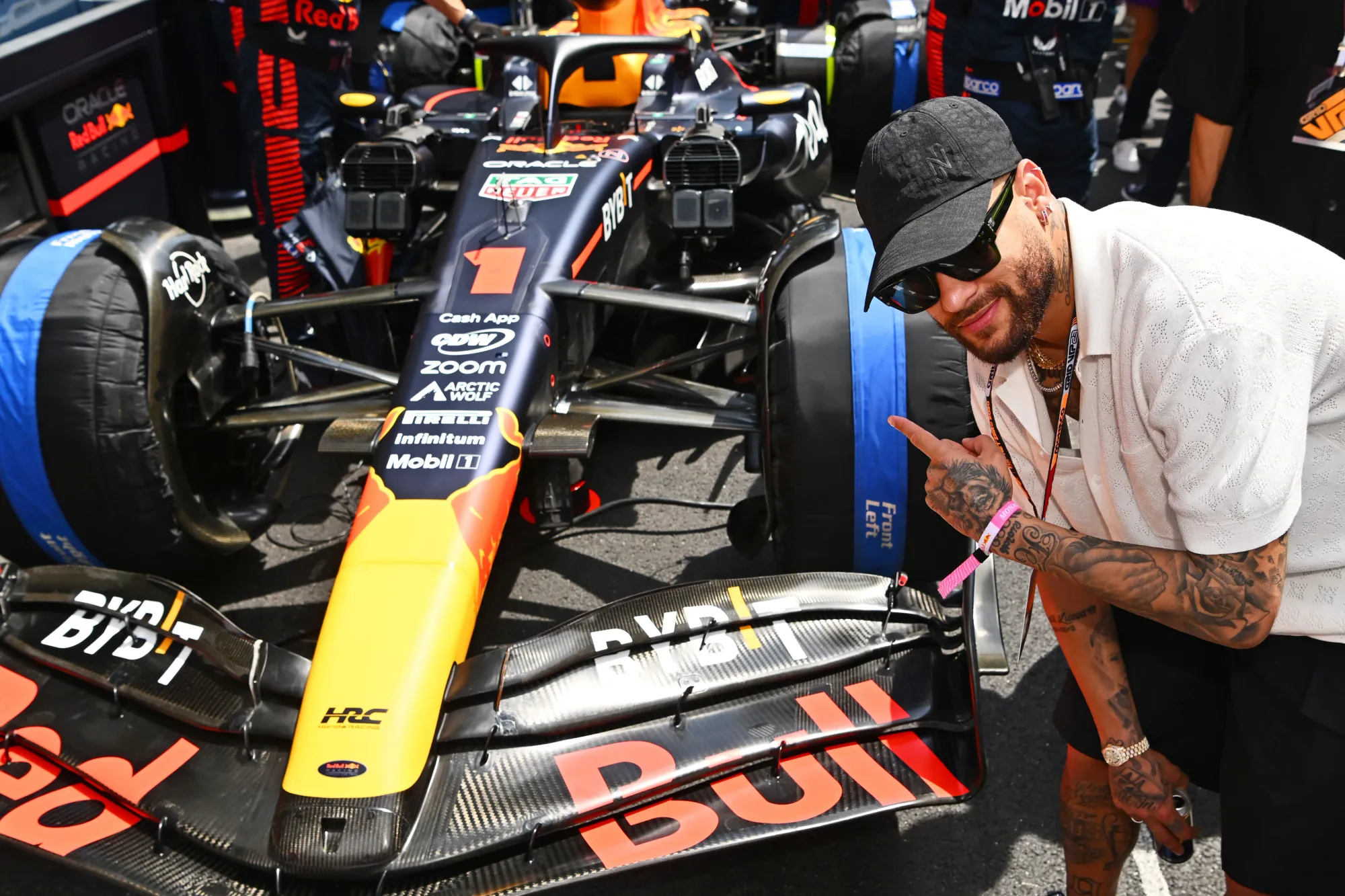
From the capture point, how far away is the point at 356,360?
428cm

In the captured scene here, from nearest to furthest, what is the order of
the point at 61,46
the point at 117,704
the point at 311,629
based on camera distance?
the point at 117,704 < the point at 311,629 < the point at 61,46

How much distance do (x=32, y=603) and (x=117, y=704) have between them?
42cm

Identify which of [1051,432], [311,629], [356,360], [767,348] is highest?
[1051,432]

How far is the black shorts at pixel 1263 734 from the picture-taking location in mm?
1689

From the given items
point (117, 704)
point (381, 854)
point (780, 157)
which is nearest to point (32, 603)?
point (117, 704)

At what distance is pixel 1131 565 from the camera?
1.64 meters

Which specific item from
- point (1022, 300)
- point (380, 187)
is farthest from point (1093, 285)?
point (380, 187)

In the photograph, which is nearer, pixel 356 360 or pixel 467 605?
pixel 467 605

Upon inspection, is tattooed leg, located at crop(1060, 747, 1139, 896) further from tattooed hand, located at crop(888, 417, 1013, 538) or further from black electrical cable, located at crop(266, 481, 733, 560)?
black electrical cable, located at crop(266, 481, 733, 560)

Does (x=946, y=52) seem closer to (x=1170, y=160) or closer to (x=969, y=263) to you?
(x=1170, y=160)

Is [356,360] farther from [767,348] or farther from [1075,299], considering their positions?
[1075,299]

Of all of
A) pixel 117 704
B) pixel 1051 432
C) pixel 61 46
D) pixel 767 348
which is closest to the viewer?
pixel 1051 432

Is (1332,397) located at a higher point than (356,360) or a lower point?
higher

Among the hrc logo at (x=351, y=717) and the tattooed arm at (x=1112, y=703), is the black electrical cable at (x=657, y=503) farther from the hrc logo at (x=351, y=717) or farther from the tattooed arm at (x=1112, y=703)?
the tattooed arm at (x=1112, y=703)
